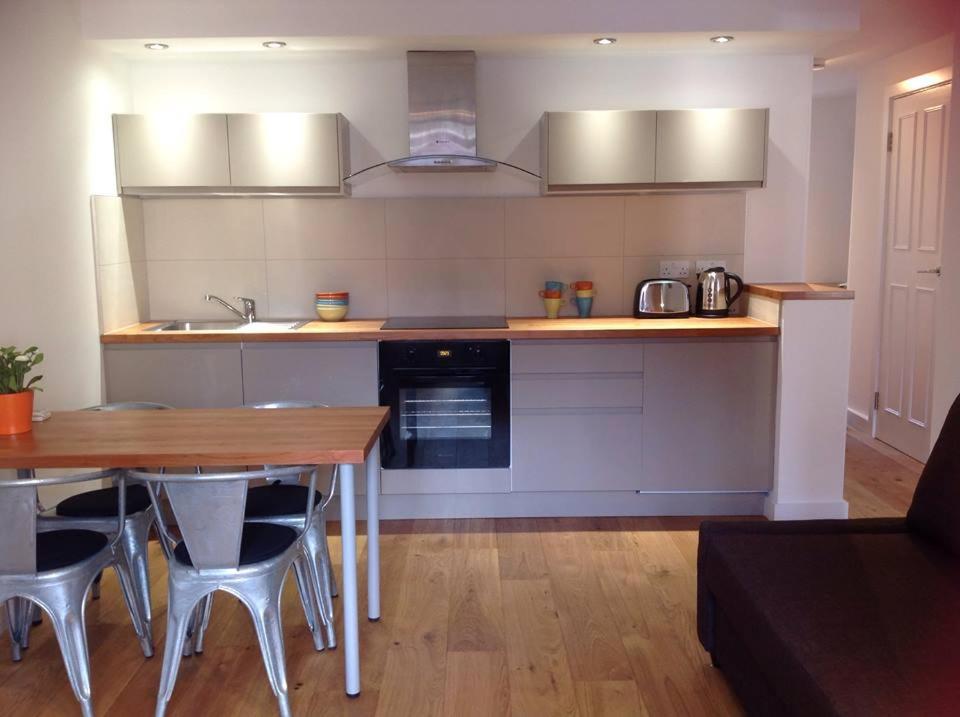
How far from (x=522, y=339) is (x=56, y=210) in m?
2.06

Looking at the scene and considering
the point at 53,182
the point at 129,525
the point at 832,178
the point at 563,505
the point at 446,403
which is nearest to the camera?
the point at 129,525

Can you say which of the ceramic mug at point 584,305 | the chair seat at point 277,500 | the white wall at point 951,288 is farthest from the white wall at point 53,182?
the white wall at point 951,288

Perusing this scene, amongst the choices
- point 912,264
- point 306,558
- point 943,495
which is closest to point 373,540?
point 306,558

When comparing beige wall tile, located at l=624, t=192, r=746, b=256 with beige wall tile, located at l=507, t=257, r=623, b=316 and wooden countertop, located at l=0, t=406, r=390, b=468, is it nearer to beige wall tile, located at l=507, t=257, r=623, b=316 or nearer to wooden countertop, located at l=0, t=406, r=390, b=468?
beige wall tile, located at l=507, t=257, r=623, b=316

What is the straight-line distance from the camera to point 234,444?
2.48 metres

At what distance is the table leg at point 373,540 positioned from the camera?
2.91 metres

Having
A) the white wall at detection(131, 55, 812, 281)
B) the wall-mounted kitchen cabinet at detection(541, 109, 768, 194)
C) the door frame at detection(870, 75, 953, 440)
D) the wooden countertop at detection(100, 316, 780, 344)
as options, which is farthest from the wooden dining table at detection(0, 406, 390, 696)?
the door frame at detection(870, 75, 953, 440)

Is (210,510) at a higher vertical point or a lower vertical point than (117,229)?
lower

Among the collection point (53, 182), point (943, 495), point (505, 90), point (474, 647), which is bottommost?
point (474, 647)

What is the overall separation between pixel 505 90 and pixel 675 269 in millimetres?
1253

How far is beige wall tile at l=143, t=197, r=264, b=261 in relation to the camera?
14.8 feet

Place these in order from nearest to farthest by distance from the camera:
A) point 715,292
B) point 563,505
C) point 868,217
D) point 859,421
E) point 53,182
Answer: point 53,182, point 563,505, point 715,292, point 868,217, point 859,421

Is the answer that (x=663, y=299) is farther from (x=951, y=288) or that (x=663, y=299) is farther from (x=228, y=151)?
(x=228, y=151)

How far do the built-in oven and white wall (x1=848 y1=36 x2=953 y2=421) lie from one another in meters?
2.87
